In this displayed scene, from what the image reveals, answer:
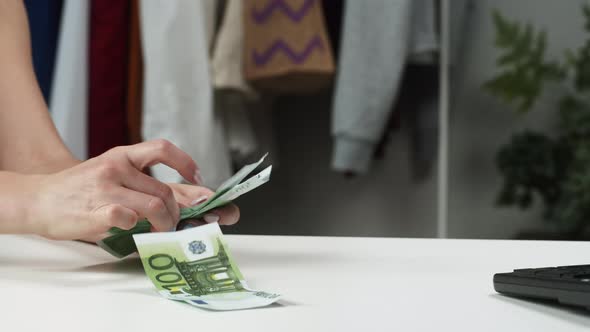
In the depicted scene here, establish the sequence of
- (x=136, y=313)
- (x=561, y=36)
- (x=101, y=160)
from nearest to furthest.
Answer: (x=136, y=313) → (x=101, y=160) → (x=561, y=36)

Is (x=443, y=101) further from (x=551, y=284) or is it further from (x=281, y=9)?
(x=551, y=284)

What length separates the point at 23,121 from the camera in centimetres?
88

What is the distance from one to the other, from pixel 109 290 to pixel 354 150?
4.27 ft

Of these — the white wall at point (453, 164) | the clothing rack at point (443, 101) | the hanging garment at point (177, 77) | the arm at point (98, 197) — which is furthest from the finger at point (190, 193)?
the white wall at point (453, 164)

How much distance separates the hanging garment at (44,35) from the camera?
1.66 metres

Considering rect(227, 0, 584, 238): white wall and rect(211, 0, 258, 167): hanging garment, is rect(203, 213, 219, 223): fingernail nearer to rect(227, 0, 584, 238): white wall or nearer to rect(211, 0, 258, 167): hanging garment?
rect(211, 0, 258, 167): hanging garment

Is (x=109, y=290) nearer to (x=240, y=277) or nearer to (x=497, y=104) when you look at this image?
(x=240, y=277)

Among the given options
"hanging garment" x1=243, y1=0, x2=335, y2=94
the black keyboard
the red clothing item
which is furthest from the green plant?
the black keyboard

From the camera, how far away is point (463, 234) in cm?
230

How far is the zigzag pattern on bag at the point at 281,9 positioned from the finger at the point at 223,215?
3.67ft

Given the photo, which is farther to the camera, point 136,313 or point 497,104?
point 497,104

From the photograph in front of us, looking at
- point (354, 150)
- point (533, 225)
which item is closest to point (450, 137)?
point (533, 225)

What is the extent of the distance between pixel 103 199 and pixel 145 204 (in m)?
0.03

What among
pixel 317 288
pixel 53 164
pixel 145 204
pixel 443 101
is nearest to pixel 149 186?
pixel 145 204
